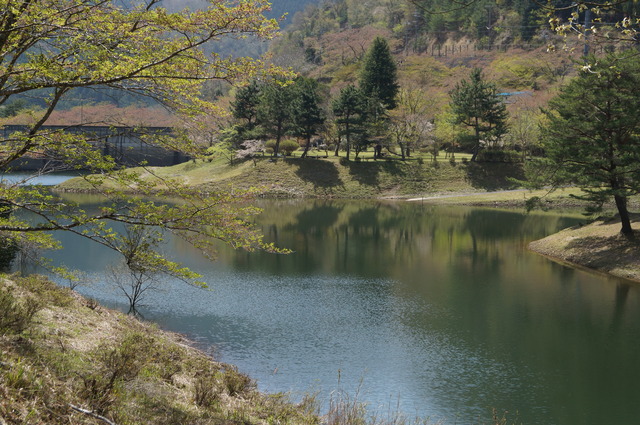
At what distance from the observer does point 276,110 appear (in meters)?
66.0

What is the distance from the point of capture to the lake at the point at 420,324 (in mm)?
14625

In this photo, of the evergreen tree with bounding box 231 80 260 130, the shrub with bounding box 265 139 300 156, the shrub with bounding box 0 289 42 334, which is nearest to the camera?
the shrub with bounding box 0 289 42 334

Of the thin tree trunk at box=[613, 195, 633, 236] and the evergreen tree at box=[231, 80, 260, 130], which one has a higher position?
the evergreen tree at box=[231, 80, 260, 130]

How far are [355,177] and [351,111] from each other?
23.6ft

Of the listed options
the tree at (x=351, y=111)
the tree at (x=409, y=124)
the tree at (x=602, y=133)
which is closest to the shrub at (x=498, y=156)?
the tree at (x=409, y=124)

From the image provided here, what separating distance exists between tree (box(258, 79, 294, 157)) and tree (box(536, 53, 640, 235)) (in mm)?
37528

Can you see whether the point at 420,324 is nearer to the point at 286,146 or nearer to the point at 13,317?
the point at 13,317

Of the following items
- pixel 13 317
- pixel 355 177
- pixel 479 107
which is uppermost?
pixel 479 107

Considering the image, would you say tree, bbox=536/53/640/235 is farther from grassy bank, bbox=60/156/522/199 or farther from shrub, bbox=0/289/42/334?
grassy bank, bbox=60/156/522/199

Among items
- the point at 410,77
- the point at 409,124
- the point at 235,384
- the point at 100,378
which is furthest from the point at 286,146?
the point at 100,378

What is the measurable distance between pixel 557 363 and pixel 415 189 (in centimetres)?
4700

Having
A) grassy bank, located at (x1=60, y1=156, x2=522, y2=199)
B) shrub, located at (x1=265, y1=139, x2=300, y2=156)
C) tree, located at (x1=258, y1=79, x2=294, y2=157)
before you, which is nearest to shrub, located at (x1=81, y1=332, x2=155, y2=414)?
grassy bank, located at (x1=60, y1=156, x2=522, y2=199)

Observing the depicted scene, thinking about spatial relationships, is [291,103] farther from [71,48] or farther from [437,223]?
[71,48]

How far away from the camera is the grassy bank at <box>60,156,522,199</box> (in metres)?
62.9
